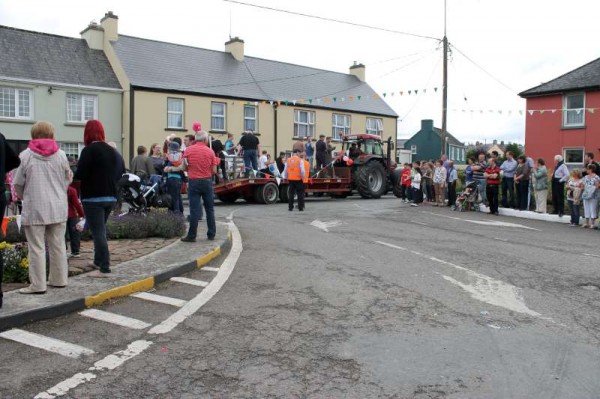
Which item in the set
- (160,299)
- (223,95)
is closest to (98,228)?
(160,299)

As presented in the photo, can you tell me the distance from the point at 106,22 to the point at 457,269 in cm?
2781

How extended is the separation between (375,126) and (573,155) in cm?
1431

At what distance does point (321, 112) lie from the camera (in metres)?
36.3

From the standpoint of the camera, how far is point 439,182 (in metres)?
19.4

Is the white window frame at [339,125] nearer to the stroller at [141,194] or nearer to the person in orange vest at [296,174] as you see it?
the person in orange vest at [296,174]

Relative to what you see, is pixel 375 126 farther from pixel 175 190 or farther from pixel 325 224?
pixel 175 190

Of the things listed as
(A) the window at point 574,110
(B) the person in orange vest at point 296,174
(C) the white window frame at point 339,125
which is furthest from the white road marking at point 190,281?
(C) the white window frame at point 339,125

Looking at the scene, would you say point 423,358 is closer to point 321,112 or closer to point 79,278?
point 79,278

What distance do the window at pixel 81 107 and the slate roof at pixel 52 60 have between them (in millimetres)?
681

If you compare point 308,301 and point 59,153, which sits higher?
point 59,153

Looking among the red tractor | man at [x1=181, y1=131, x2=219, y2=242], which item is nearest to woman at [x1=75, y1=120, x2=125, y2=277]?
man at [x1=181, y1=131, x2=219, y2=242]

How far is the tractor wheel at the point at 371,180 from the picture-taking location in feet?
71.9

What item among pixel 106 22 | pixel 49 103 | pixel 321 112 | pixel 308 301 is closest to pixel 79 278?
pixel 308 301

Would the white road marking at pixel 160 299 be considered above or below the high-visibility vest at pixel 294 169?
below
